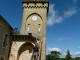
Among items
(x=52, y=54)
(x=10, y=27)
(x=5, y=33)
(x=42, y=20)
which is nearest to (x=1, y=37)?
(x=5, y=33)

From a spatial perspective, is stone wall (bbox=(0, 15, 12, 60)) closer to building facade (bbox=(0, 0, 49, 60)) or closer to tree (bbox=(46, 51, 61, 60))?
building facade (bbox=(0, 0, 49, 60))

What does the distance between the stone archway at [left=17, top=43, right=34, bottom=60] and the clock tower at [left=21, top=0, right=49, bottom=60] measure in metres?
3.59

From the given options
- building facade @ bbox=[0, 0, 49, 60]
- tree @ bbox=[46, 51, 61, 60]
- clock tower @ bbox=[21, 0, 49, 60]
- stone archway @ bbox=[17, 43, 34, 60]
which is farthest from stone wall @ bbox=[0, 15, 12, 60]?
tree @ bbox=[46, 51, 61, 60]

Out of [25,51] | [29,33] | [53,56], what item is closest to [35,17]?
[29,33]

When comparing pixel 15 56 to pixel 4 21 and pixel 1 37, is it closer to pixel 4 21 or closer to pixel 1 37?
pixel 1 37

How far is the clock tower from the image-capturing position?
23.6 meters

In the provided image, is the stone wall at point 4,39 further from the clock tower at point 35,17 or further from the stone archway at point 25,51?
the clock tower at point 35,17

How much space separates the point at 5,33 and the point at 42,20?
941cm

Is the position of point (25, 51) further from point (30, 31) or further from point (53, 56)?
point (53, 56)

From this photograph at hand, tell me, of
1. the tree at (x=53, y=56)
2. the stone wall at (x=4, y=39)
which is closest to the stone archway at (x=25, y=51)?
the stone wall at (x=4, y=39)

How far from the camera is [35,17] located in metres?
24.9

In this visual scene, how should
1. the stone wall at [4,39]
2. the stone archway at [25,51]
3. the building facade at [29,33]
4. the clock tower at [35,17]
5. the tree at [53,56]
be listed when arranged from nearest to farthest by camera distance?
the stone wall at [4,39], the building facade at [29,33], the stone archway at [25,51], the clock tower at [35,17], the tree at [53,56]

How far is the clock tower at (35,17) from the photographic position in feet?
77.4

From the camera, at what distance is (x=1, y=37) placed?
1636 cm
